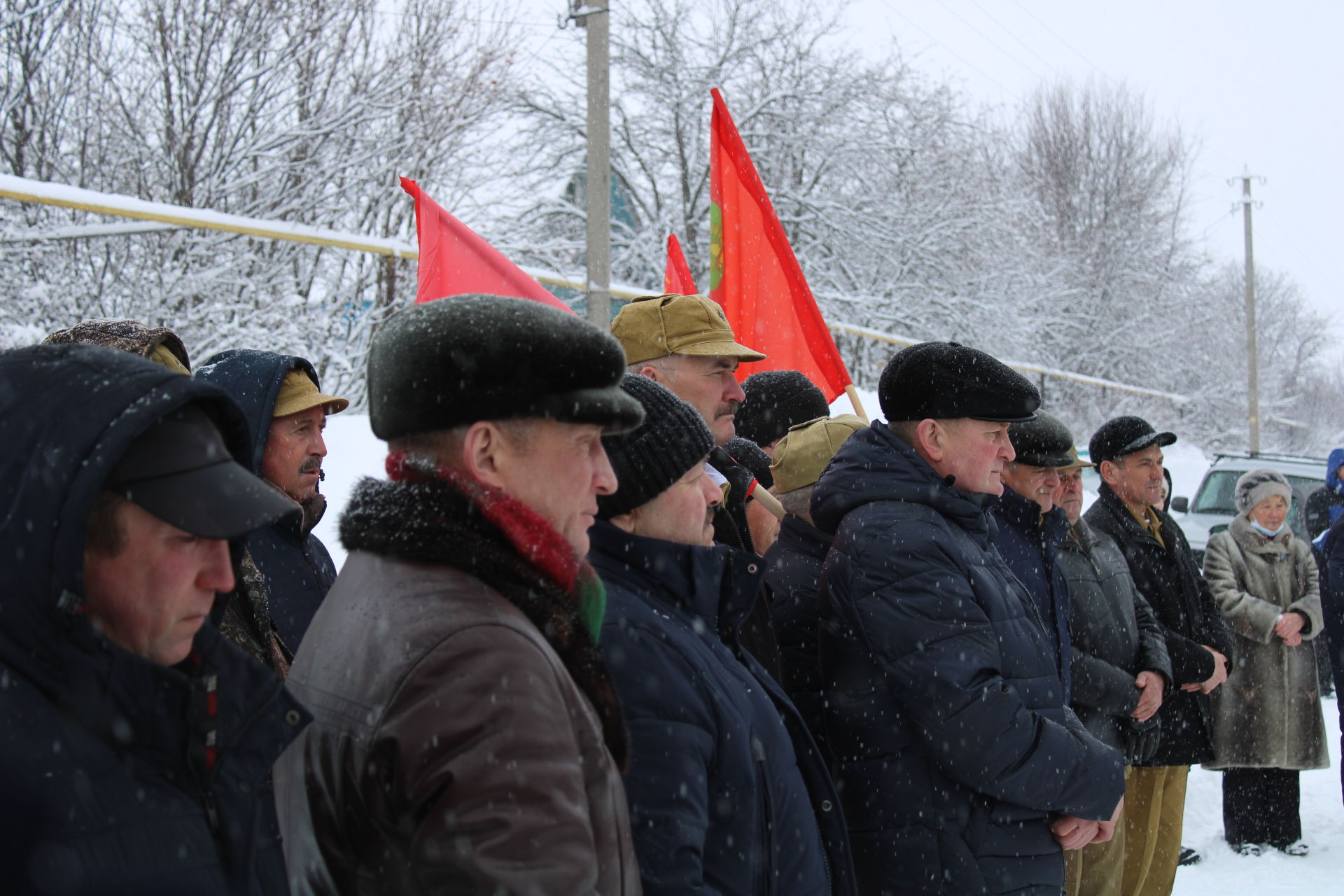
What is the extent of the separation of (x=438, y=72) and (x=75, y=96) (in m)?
3.10

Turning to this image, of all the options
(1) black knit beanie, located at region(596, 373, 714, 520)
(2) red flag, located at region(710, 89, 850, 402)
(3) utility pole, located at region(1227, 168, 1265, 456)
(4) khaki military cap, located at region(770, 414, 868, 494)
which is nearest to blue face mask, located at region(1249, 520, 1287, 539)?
(2) red flag, located at region(710, 89, 850, 402)

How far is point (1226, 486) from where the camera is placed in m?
11.3

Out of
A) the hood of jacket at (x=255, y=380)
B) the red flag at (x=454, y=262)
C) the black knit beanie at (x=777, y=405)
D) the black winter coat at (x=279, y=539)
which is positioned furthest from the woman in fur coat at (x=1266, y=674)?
the hood of jacket at (x=255, y=380)

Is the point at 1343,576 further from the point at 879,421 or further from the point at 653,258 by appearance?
the point at 653,258

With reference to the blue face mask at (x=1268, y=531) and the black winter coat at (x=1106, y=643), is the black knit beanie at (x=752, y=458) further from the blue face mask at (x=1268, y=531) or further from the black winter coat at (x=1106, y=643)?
the blue face mask at (x=1268, y=531)

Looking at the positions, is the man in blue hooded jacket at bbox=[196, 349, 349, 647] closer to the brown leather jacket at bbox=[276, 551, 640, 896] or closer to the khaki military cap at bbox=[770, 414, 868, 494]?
the khaki military cap at bbox=[770, 414, 868, 494]

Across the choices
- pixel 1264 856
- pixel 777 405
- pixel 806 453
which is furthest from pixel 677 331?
pixel 1264 856

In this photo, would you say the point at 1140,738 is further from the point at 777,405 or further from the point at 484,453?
the point at 484,453

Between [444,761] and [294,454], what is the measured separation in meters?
1.90

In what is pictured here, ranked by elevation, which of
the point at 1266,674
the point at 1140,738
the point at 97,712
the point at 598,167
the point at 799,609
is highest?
the point at 598,167

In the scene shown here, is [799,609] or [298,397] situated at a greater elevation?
[298,397]

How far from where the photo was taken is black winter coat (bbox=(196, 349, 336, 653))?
8.93 ft

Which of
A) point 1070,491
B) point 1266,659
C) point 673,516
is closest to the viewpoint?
point 673,516

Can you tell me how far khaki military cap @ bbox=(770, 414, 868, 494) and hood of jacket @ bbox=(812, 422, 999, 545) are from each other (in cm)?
36
